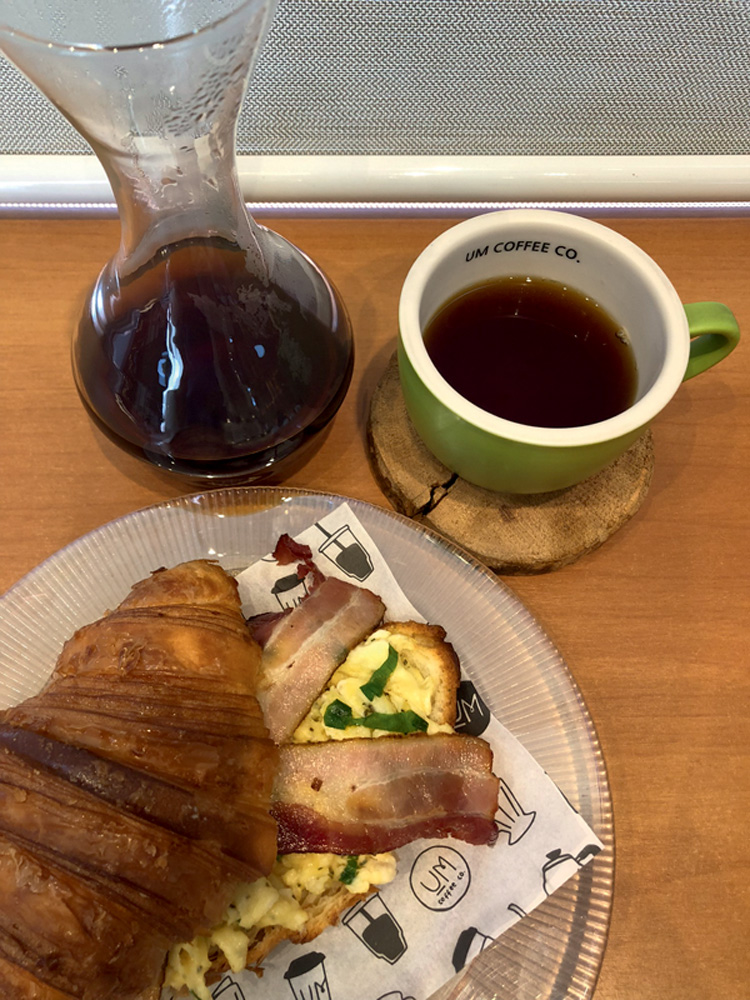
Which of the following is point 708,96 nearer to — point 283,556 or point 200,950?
point 283,556

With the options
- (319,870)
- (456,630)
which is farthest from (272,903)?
(456,630)

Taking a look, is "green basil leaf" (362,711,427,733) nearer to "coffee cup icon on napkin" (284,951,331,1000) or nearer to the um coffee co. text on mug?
"coffee cup icon on napkin" (284,951,331,1000)

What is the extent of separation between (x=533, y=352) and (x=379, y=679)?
43cm

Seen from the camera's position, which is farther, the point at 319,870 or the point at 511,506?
the point at 511,506

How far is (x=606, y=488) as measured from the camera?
2.98ft

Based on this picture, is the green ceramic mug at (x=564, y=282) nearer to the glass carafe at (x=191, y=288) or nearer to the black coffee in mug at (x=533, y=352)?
the black coffee in mug at (x=533, y=352)

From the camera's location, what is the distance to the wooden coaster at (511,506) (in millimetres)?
875

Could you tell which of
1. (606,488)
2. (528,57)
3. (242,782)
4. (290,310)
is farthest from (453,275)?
(242,782)

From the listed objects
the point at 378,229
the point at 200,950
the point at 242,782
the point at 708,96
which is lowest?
the point at 200,950

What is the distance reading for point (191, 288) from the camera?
2.44 ft

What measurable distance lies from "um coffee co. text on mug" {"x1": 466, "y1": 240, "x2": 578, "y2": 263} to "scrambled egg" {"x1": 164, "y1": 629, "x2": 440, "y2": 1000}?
455mm

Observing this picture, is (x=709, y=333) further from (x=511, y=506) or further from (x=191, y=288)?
(x=191, y=288)

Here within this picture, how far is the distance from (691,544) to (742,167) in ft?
2.10

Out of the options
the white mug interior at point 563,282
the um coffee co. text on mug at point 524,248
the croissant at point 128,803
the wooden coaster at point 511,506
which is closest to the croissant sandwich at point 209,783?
the croissant at point 128,803
